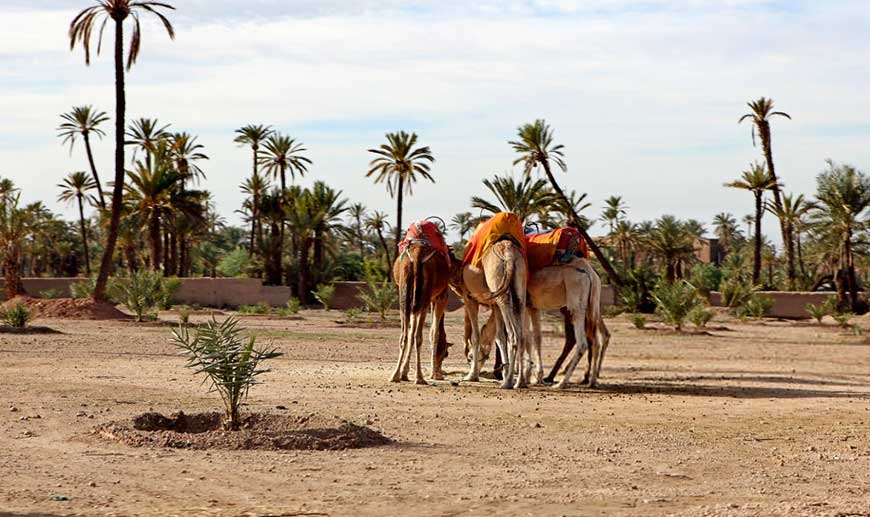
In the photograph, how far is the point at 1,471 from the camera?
10273mm

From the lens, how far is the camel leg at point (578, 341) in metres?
18.1

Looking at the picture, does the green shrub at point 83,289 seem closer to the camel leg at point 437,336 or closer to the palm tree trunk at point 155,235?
the palm tree trunk at point 155,235

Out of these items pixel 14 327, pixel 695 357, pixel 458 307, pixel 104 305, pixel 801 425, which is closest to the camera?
pixel 801 425

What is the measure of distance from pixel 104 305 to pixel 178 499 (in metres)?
28.6

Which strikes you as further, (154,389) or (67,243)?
(67,243)

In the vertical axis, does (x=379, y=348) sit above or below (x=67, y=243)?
below

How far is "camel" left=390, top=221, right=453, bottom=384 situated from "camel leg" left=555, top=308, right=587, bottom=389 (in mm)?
1959

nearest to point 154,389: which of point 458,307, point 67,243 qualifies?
point 458,307

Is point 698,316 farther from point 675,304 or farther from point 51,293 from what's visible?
point 51,293

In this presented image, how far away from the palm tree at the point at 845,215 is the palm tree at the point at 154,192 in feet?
88.5

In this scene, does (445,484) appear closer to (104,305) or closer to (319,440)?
(319,440)

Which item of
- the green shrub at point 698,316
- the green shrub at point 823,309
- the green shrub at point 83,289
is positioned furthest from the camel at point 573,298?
the green shrub at point 83,289

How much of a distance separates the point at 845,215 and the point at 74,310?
28.2 m

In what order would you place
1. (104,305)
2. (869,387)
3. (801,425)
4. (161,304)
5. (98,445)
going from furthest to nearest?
(161,304)
(104,305)
(869,387)
(801,425)
(98,445)
